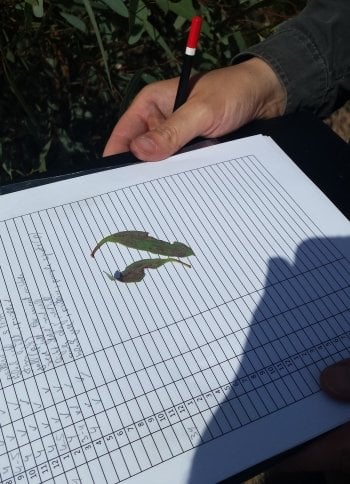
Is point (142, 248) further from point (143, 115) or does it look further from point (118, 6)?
point (118, 6)

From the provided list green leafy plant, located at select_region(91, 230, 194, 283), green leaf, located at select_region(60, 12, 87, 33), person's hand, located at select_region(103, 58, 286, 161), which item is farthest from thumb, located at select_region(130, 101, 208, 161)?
green leaf, located at select_region(60, 12, 87, 33)

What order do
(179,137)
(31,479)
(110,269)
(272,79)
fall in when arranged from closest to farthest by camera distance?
(31,479), (110,269), (179,137), (272,79)

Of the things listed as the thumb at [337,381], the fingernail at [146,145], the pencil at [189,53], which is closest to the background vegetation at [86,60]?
the pencil at [189,53]

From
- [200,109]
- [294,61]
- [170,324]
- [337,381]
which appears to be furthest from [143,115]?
[337,381]

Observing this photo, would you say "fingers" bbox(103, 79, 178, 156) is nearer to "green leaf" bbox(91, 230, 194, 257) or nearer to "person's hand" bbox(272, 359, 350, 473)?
"green leaf" bbox(91, 230, 194, 257)

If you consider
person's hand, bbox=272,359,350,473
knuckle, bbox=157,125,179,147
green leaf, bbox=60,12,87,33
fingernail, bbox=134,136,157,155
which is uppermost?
green leaf, bbox=60,12,87,33

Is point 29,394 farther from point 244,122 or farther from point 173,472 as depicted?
point 244,122

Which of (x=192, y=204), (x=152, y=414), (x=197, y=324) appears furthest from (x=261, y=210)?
(x=152, y=414)
